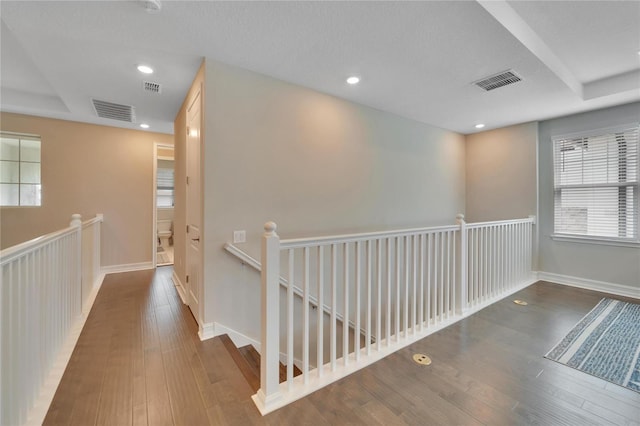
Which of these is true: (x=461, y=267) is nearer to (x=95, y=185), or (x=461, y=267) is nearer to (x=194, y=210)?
(x=194, y=210)

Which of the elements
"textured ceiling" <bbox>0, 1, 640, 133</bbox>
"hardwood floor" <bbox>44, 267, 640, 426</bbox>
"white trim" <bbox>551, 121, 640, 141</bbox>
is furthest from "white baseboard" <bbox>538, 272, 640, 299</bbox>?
"textured ceiling" <bbox>0, 1, 640, 133</bbox>

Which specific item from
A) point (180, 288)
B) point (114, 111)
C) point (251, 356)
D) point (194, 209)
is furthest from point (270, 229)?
point (114, 111)

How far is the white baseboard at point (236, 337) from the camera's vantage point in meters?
2.39

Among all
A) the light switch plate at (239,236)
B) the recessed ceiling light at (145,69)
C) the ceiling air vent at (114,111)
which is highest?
the ceiling air vent at (114,111)

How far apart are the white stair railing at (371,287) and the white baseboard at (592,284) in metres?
0.28

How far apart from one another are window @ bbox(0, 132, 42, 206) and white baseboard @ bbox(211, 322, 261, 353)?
382 cm

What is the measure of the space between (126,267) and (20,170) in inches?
80.0

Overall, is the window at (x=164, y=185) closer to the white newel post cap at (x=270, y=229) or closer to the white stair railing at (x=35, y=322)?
the white stair railing at (x=35, y=322)

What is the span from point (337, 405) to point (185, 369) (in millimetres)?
1127

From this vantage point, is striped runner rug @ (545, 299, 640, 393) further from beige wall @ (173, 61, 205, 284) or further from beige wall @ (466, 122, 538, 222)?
beige wall @ (173, 61, 205, 284)

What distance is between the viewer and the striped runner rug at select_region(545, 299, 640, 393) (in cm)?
195

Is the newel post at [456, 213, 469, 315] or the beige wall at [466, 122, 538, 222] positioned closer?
the newel post at [456, 213, 469, 315]

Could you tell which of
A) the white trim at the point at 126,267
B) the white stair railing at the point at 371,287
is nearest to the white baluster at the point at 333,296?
the white stair railing at the point at 371,287

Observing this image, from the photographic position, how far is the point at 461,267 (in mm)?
2857
